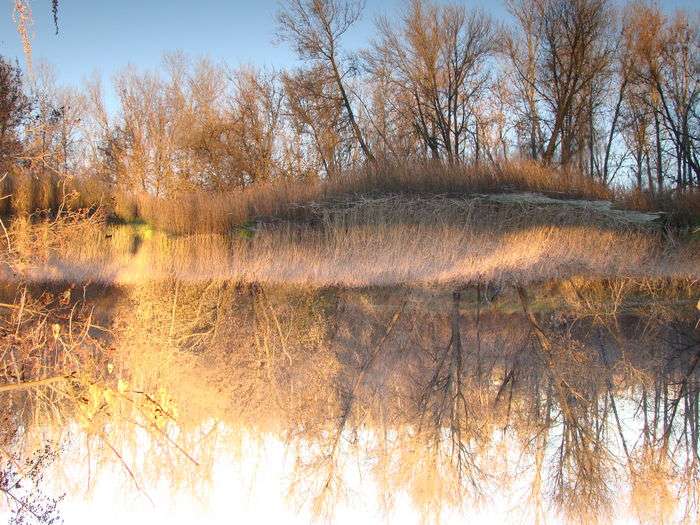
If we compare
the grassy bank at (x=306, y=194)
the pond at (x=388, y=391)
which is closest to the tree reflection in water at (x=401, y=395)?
the pond at (x=388, y=391)

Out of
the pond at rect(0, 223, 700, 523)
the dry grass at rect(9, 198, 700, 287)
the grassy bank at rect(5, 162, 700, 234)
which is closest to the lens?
the pond at rect(0, 223, 700, 523)

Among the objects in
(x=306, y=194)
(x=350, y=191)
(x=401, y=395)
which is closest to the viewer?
(x=401, y=395)

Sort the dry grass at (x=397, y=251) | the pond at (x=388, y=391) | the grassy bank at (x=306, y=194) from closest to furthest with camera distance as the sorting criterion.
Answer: the pond at (x=388, y=391), the dry grass at (x=397, y=251), the grassy bank at (x=306, y=194)

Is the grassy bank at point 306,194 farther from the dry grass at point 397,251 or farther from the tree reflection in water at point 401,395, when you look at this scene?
the tree reflection in water at point 401,395

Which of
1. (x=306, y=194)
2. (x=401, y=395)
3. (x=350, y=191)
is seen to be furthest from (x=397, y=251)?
(x=401, y=395)

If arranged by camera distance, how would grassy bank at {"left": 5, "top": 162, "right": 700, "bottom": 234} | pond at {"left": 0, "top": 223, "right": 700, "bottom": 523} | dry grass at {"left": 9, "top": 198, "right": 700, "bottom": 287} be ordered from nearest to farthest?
pond at {"left": 0, "top": 223, "right": 700, "bottom": 523} → dry grass at {"left": 9, "top": 198, "right": 700, "bottom": 287} → grassy bank at {"left": 5, "top": 162, "right": 700, "bottom": 234}

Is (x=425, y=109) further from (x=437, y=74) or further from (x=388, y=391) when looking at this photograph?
(x=388, y=391)

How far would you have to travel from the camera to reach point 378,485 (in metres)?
5.31

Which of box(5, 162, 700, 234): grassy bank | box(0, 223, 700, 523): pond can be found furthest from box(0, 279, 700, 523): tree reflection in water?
box(5, 162, 700, 234): grassy bank

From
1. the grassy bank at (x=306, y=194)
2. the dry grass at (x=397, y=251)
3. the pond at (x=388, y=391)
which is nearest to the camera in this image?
the pond at (x=388, y=391)

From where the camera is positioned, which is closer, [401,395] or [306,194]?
[401,395]

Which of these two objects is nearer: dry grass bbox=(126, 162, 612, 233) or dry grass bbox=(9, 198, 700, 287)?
dry grass bbox=(9, 198, 700, 287)

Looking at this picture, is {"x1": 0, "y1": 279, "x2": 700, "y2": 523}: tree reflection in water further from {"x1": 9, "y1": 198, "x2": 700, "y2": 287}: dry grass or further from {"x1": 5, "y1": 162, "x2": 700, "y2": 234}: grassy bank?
{"x1": 5, "y1": 162, "x2": 700, "y2": 234}: grassy bank

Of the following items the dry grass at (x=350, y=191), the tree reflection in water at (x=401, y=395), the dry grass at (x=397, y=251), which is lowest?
the tree reflection in water at (x=401, y=395)
